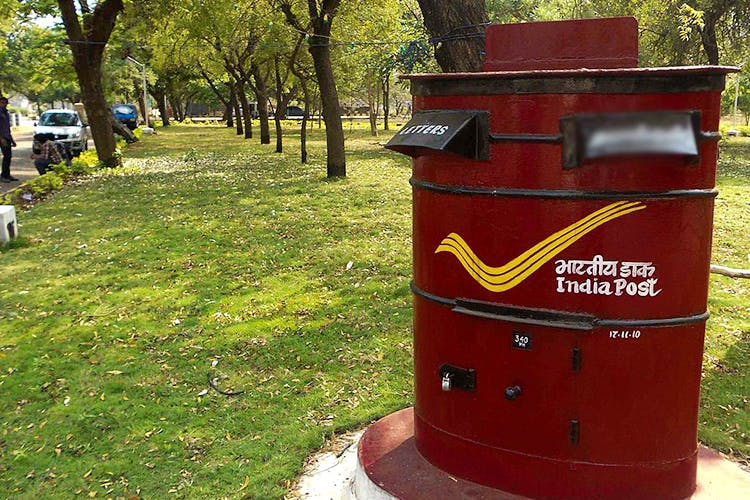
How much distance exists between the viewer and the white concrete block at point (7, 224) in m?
11.1

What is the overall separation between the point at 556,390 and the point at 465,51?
15.0 ft

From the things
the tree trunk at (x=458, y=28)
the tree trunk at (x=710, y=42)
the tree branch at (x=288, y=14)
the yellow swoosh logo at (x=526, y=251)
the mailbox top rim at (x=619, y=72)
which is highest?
the tree branch at (x=288, y=14)

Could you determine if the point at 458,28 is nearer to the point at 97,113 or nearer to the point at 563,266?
the point at 563,266

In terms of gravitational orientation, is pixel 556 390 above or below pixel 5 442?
above

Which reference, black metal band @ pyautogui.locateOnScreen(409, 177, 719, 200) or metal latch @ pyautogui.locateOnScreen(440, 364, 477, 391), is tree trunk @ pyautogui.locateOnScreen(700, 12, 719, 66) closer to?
black metal band @ pyautogui.locateOnScreen(409, 177, 719, 200)

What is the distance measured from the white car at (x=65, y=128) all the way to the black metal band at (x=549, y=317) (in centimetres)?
2568

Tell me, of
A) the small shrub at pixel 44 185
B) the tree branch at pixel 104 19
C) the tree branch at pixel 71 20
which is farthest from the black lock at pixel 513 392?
the tree branch at pixel 104 19

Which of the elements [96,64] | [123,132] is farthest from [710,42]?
[123,132]

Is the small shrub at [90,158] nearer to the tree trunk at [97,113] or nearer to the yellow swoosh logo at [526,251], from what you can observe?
the tree trunk at [97,113]

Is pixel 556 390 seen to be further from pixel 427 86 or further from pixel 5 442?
pixel 5 442

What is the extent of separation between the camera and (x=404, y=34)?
2622cm

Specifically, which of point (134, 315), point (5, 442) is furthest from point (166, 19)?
point (5, 442)

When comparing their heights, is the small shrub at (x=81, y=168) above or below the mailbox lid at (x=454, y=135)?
below

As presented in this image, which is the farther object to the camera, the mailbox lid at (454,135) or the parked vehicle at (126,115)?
the parked vehicle at (126,115)
